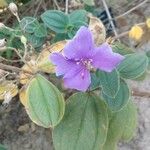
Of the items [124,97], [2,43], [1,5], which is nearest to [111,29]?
[1,5]

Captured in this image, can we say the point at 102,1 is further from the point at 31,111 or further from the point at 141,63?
the point at 31,111

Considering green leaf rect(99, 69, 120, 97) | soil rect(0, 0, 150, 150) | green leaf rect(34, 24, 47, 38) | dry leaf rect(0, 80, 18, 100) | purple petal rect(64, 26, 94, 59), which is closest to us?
purple petal rect(64, 26, 94, 59)

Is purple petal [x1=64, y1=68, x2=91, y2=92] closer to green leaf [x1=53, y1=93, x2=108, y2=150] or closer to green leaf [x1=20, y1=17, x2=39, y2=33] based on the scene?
green leaf [x1=53, y1=93, x2=108, y2=150]

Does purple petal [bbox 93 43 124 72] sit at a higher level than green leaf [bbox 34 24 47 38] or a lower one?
higher

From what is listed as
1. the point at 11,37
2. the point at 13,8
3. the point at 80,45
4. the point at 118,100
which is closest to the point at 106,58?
the point at 80,45

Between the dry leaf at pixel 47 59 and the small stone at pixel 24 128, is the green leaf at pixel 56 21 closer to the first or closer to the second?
the dry leaf at pixel 47 59

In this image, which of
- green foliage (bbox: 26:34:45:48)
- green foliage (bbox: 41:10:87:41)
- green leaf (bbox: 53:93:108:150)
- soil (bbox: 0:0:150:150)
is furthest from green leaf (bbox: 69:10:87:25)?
soil (bbox: 0:0:150:150)

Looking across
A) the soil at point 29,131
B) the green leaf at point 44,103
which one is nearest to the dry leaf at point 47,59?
the green leaf at point 44,103
